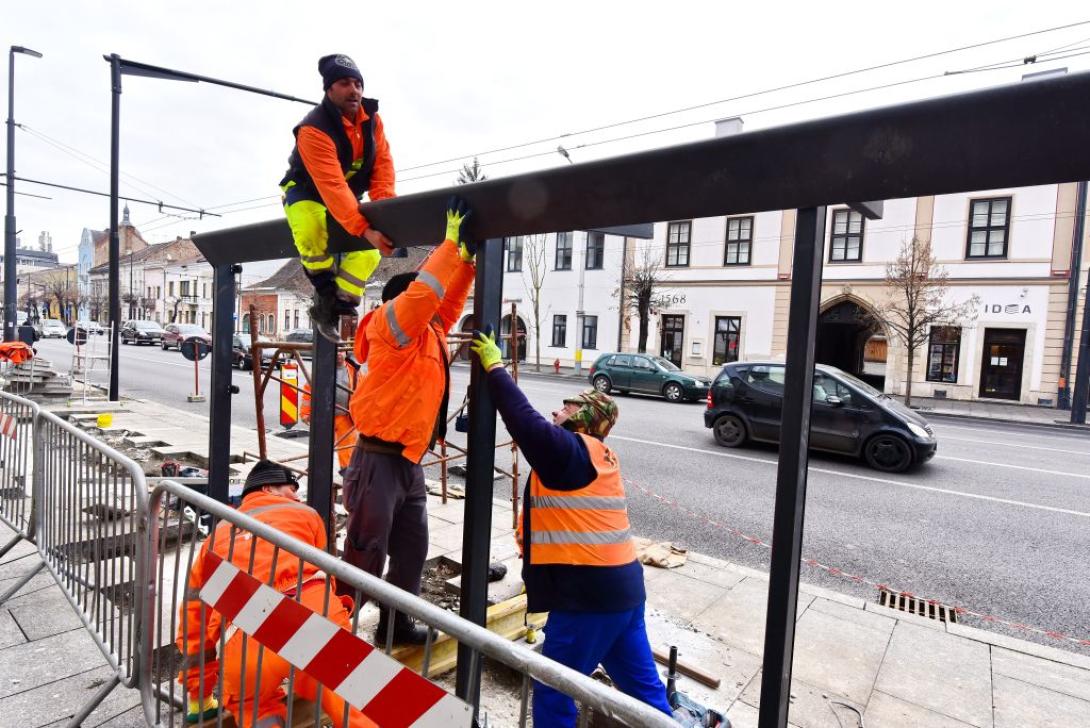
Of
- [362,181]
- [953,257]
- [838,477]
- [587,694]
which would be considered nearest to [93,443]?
[362,181]

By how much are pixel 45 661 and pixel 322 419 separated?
71.9 inches

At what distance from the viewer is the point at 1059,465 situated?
33.4 ft

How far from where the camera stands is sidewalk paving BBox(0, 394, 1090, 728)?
304 cm

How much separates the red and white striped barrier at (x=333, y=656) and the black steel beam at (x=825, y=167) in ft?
4.70

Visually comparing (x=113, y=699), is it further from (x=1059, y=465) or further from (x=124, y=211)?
(x=124, y=211)

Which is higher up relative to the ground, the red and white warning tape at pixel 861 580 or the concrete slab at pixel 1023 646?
the concrete slab at pixel 1023 646

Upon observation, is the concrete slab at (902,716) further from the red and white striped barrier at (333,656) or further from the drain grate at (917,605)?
the red and white striped barrier at (333,656)

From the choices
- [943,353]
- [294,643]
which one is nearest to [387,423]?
[294,643]

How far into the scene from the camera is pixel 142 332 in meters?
37.1

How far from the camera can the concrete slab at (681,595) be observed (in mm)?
4281

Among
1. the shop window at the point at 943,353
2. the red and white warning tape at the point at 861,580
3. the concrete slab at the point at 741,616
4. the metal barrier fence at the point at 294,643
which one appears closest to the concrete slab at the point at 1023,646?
the red and white warning tape at the point at 861,580

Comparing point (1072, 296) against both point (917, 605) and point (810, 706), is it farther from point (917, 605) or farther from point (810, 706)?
point (810, 706)

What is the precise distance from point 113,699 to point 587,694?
9.33ft

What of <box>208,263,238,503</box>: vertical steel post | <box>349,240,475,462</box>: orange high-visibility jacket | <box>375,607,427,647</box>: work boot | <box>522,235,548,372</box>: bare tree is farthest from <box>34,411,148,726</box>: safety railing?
<box>522,235,548,372</box>: bare tree
